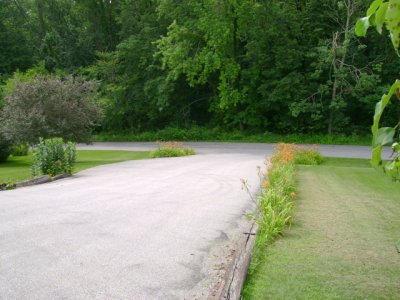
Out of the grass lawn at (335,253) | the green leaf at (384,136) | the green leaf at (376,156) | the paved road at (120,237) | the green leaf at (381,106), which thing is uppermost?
the green leaf at (381,106)

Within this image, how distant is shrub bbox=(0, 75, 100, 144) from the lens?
18.1m

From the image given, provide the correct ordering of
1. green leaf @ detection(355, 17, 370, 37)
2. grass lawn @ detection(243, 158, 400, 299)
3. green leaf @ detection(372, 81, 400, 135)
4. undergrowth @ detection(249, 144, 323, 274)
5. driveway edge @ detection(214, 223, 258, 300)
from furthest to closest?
undergrowth @ detection(249, 144, 323, 274) → grass lawn @ detection(243, 158, 400, 299) → driveway edge @ detection(214, 223, 258, 300) → green leaf @ detection(355, 17, 370, 37) → green leaf @ detection(372, 81, 400, 135)

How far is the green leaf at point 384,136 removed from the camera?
136 cm

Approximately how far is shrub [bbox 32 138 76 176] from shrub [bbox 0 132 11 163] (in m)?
6.68

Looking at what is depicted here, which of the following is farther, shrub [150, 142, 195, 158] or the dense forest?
the dense forest

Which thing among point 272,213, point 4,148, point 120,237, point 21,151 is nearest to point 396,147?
point 272,213

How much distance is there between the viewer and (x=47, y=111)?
1900 centimetres

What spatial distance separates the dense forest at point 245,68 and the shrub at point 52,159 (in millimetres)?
8071

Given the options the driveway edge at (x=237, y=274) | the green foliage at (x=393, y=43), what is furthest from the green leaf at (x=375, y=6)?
the driveway edge at (x=237, y=274)

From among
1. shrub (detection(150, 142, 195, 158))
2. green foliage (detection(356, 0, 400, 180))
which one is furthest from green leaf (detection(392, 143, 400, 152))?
shrub (detection(150, 142, 195, 158))

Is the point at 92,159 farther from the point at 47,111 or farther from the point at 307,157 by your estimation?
the point at 307,157

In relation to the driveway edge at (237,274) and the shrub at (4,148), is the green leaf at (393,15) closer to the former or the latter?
the driveway edge at (237,274)

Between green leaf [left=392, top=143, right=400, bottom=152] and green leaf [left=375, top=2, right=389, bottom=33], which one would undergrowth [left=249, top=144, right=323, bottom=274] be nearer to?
green leaf [left=392, top=143, right=400, bottom=152]

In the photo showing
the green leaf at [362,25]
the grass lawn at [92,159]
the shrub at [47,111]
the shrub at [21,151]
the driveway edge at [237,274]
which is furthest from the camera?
the shrub at [21,151]
